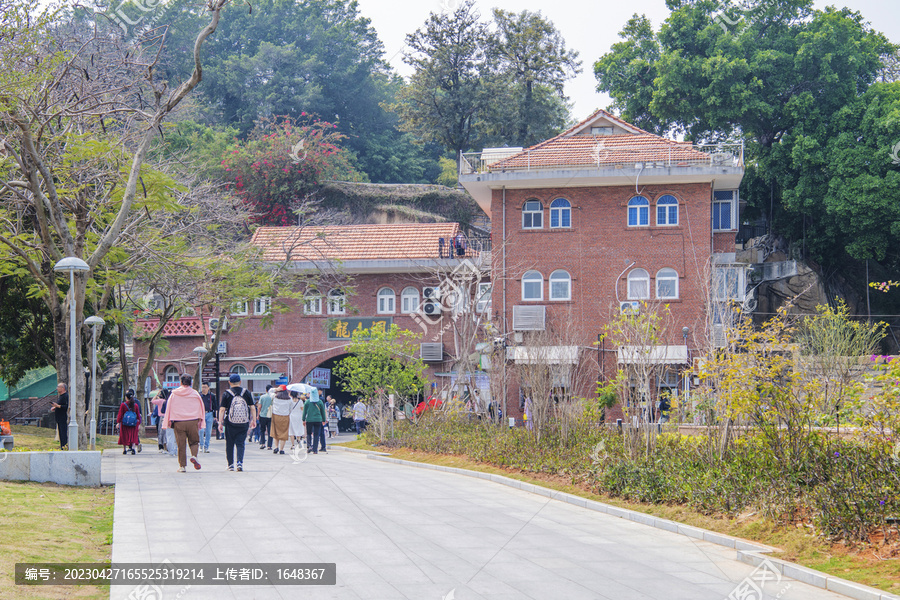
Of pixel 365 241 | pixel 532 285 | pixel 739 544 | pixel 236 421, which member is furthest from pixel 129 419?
pixel 365 241

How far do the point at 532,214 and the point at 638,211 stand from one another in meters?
3.72

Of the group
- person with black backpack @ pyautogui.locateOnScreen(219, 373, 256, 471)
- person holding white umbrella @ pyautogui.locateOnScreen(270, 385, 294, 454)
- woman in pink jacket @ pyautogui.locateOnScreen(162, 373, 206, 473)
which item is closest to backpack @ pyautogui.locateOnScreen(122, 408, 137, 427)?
A: person holding white umbrella @ pyautogui.locateOnScreen(270, 385, 294, 454)

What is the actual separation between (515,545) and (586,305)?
22.8 m

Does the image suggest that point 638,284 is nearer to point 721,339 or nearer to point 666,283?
point 666,283

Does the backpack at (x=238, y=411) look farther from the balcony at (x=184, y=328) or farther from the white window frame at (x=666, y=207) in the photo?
the balcony at (x=184, y=328)

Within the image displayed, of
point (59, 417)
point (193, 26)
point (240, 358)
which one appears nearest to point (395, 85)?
point (193, 26)

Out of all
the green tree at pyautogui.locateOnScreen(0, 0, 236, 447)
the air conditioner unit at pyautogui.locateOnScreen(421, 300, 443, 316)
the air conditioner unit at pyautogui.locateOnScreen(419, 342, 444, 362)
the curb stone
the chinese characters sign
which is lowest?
the curb stone

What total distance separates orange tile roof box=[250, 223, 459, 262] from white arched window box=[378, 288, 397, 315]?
1580mm

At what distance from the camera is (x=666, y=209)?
3219cm

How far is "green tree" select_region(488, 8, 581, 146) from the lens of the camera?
4641 cm

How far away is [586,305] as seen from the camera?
106 feet

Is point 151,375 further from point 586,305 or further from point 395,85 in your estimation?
point 395,85

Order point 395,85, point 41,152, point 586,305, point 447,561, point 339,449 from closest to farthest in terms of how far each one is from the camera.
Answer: point 447,561 → point 41,152 → point 339,449 → point 586,305 → point 395,85

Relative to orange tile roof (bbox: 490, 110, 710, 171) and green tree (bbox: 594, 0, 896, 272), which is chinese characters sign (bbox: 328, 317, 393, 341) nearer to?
orange tile roof (bbox: 490, 110, 710, 171)
